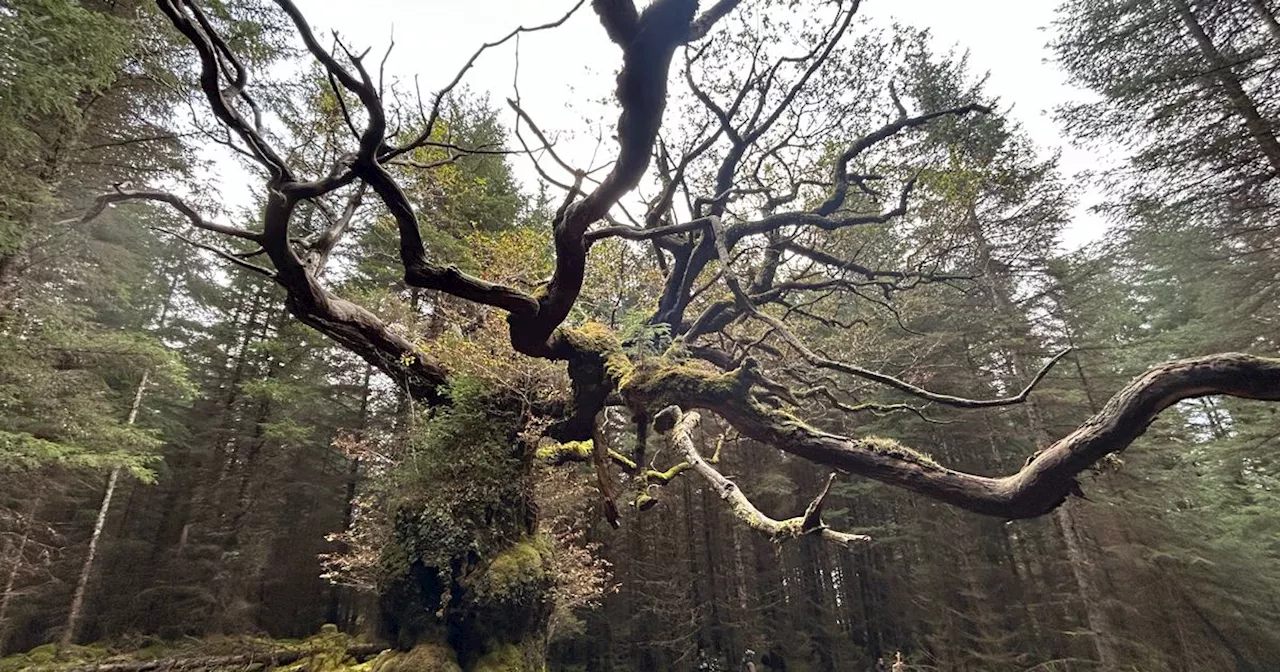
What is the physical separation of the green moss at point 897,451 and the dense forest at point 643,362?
0.04 m

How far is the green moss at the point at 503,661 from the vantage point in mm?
5059

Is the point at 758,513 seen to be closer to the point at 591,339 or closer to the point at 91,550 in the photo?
the point at 591,339

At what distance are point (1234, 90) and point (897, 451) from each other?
7974mm

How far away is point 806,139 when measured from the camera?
7.20m

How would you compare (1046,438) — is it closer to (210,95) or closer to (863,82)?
(863,82)

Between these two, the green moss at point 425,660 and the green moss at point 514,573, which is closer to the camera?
the green moss at point 425,660

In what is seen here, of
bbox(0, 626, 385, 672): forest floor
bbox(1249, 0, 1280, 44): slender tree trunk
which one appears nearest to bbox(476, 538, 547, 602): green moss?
bbox(0, 626, 385, 672): forest floor

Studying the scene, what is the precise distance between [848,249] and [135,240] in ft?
45.2

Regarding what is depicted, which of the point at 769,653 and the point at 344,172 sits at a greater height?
the point at 344,172

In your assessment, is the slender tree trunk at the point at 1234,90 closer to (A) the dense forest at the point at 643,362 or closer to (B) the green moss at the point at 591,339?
(A) the dense forest at the point at 643,362

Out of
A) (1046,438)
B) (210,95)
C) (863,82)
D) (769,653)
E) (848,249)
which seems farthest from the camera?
(769,653)

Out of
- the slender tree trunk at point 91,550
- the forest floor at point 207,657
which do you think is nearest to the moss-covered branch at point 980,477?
the forest floor at point 207,657

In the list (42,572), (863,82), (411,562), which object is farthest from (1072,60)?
(42,572)

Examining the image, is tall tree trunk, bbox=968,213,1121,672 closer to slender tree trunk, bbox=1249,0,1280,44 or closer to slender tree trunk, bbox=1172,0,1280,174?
slender tree trunk, bbox=1172,0,1280,174
